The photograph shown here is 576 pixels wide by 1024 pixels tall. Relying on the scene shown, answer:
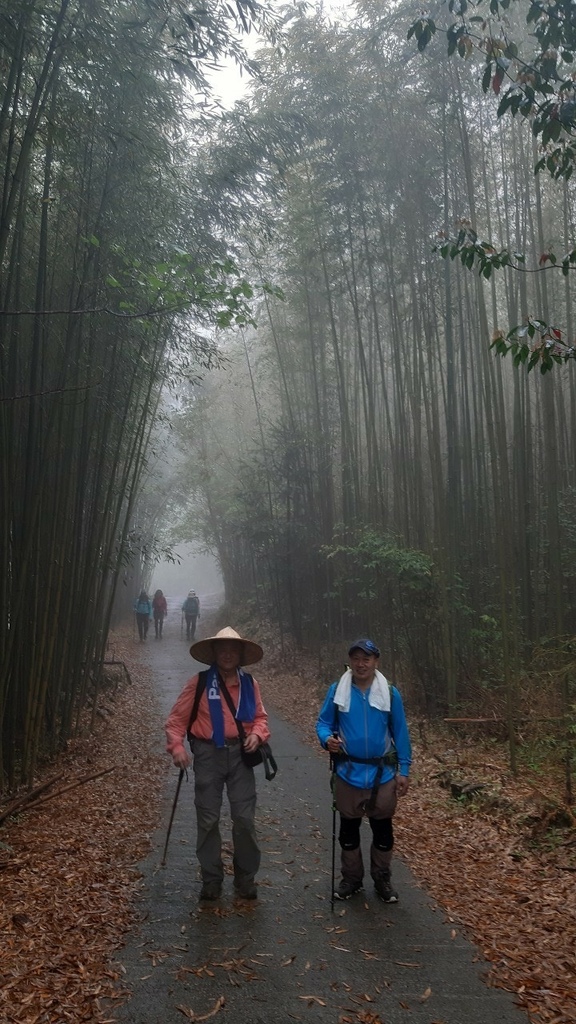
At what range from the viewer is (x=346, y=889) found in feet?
11.3

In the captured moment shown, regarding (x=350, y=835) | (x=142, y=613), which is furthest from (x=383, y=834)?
(x=142, y=613)

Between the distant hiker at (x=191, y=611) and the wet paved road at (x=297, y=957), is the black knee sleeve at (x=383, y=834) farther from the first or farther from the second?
the distant hiker at (x=191, y=611)

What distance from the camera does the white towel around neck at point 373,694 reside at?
11.4 ft

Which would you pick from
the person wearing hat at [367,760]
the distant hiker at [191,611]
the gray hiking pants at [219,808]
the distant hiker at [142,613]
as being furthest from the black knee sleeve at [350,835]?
the distant hiker at [191,611]

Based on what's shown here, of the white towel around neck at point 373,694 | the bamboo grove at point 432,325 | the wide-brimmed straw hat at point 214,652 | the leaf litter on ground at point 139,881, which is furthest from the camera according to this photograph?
the bamboo grove at point 432,325

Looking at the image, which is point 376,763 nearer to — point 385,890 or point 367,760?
point 367,760

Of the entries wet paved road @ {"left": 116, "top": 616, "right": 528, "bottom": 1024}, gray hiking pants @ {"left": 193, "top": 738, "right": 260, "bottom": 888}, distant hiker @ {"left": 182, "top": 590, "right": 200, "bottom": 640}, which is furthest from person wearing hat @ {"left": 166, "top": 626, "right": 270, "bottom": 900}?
distant hiker @ {"left": 182, "top": 590, "right": 200, "bottom": 640}

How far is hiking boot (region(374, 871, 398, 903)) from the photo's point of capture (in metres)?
3.41

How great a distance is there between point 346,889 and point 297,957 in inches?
25.3

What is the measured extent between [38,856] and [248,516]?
33.0ft

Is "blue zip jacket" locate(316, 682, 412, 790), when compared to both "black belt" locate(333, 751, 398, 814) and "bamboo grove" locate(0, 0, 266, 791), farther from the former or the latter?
"bamboo grove" locate(0, 0, 266, 791)

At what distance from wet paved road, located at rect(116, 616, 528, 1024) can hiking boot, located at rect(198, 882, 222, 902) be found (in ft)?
0.17

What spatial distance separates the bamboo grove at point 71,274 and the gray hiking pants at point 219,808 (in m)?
1.62

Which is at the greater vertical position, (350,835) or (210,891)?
(350,835)
